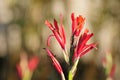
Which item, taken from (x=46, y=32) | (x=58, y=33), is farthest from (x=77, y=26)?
(x=46, y=32)

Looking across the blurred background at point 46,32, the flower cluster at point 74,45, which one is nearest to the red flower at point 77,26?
the flower cluster at point 74,45

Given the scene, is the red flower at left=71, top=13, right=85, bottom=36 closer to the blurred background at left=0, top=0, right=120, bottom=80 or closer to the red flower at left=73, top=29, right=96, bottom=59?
the red flower at left=73, top=29, right=96, bottom=59

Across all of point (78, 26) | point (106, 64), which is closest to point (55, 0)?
point (106, 64)

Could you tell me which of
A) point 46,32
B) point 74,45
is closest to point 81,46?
point 74,45

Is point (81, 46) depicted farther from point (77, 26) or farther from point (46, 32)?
point (46, 32)

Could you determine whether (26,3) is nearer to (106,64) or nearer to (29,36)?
(29,36)

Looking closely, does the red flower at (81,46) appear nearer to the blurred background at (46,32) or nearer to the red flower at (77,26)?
the red flower at (77,26)

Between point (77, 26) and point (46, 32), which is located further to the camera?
point (46, 32)

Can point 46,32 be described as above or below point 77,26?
below
